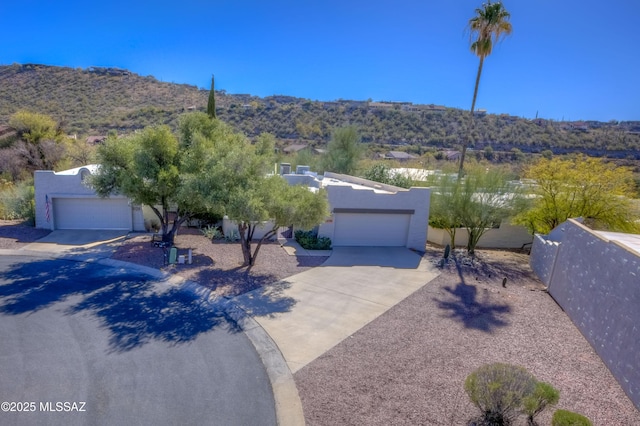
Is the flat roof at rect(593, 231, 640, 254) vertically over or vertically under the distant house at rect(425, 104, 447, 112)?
under

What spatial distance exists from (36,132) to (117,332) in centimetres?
2938

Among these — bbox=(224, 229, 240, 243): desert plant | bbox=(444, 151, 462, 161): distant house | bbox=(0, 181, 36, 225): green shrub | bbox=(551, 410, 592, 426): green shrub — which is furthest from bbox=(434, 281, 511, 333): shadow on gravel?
bbox=(444, 151, 462, 161): distant house

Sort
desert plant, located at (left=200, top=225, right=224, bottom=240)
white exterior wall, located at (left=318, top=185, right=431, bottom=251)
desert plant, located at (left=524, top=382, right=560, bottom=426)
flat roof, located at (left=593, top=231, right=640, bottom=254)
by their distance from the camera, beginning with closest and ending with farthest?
1. desert plant, located at (left=524, top=382, right=560, bottom=426)
2. flat roof, located at (left=593, top=231, right=640, bottom=254)
3. desert plant, located at (left=200, top=225, right=224, bottom=240)
4. white exterior wall, located at (left=318, top=185, right=431, bottom=251)

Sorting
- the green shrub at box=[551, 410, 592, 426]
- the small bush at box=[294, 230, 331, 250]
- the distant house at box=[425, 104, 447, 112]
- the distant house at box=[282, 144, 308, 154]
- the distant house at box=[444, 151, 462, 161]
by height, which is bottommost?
the small bush at box=[294, 230, 331, 250]

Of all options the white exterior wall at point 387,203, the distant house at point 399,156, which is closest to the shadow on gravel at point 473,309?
the white exterior wall at point 387,203

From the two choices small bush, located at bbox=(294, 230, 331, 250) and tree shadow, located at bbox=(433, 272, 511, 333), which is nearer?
tree shadow, located at bbox=(433, 272, 511, 333)

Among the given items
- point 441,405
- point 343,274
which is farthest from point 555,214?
point 441,405

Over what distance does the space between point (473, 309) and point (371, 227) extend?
7.83 m

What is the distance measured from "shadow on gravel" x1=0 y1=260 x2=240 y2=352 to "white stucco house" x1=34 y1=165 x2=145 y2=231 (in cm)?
539

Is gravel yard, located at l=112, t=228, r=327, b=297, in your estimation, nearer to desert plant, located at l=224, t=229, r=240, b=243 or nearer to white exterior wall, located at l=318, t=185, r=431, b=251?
desert plant, located at l=224, t=229, r=240, b=243

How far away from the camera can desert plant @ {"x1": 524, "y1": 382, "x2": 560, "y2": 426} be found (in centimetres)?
689

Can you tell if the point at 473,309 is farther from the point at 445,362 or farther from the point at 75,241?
the point at 75,241

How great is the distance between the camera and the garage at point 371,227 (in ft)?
63.9

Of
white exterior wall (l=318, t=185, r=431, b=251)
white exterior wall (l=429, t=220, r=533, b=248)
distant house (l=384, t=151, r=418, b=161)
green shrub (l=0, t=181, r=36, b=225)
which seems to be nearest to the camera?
white exterior wall (l=318, t=185, r=431, b=251)
